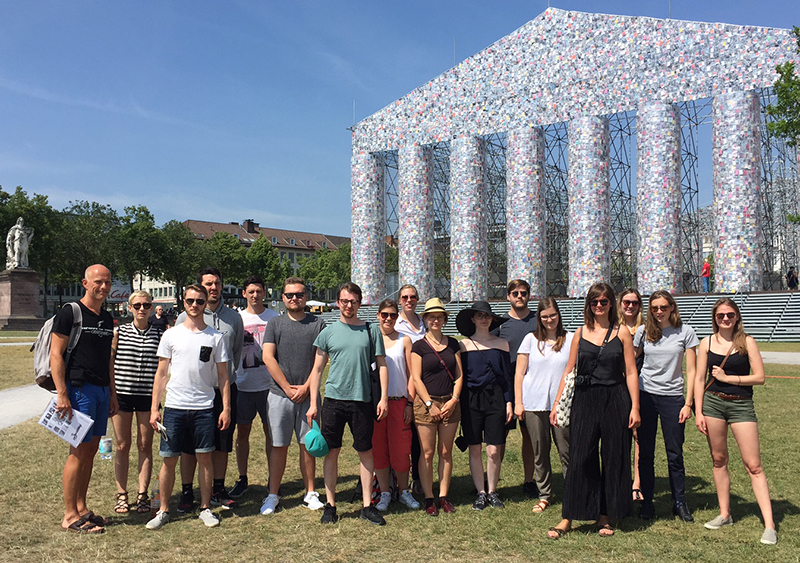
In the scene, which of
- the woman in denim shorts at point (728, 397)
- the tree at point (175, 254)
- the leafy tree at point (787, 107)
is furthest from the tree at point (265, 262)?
the woman in denim shorts at point (728, 397)

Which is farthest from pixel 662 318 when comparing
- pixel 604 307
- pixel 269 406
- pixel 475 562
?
pixel 269 406

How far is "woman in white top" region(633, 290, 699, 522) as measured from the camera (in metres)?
5.47

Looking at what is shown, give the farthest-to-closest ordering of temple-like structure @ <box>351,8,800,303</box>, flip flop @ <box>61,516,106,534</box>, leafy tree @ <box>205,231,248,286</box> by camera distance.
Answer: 1. leafy tree @ <box>205,231,248,286</box>
2. temple-like structure @ <box>351,8,800,303</box>
3. flip flop @ <box>61,516,106,534</box>

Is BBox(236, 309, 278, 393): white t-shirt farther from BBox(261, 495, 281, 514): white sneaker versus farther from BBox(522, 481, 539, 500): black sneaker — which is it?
BBox(522, 481, 539, 500): black sneaker

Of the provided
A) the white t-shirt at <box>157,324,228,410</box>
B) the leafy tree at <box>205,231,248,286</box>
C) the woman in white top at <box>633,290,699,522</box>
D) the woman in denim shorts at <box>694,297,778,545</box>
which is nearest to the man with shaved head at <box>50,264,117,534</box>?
the white t-shirt at <box>157,324,228,410</box>

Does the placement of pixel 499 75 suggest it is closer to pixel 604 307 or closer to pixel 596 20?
pixel 596 20

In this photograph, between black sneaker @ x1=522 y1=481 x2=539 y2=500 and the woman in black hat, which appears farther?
black sneaker @ x1=522 y1=481 x2=539 y2=500

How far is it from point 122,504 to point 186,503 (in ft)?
1.82

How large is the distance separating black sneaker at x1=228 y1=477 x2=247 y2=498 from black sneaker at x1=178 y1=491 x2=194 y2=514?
50 centimetres

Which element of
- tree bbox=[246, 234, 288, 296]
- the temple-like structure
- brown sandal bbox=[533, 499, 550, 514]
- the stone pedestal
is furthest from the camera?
tree bbox=[246, 234, 288, 296]

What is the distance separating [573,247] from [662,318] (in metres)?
27.5

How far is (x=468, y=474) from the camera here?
23.5 feet

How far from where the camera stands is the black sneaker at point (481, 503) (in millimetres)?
5754

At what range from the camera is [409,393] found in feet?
19.1
